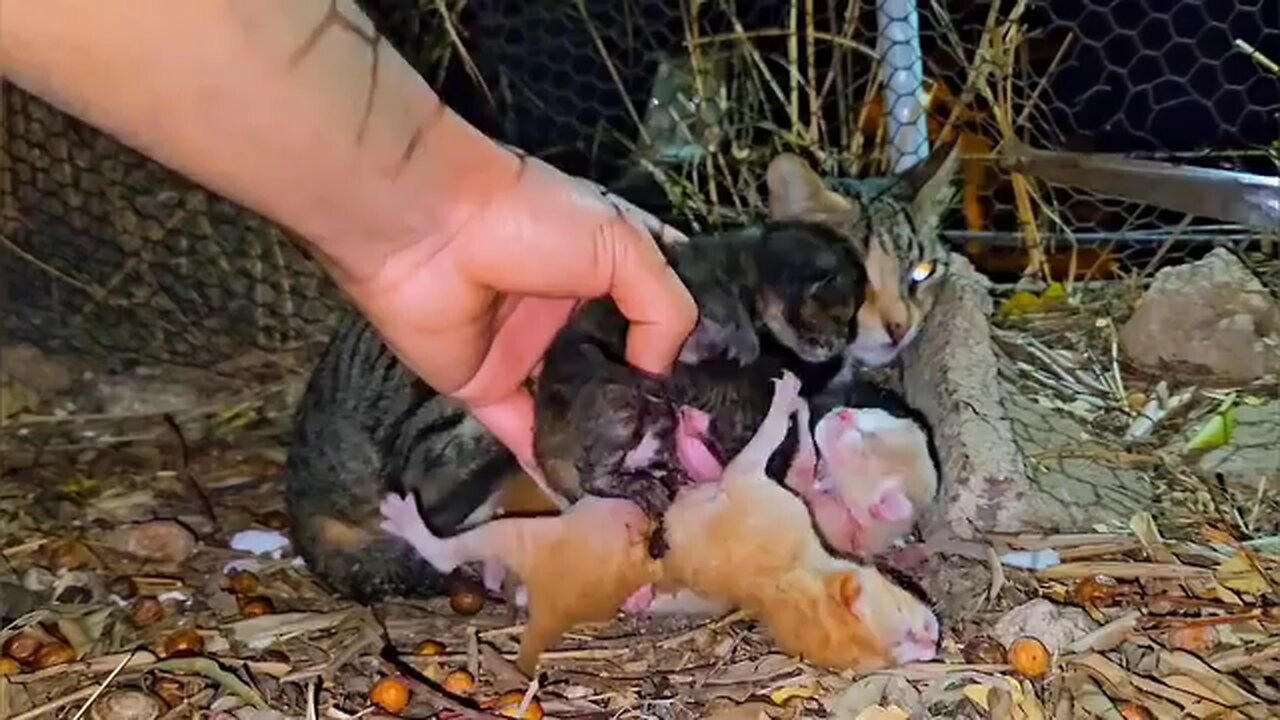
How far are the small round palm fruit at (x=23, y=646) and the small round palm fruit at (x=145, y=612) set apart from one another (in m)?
0.10

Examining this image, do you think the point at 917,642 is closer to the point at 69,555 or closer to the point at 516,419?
the point at 516,419

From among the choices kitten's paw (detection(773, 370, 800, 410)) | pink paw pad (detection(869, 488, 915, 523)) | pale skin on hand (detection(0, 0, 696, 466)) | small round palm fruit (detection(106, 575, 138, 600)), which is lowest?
small round palm fruit (detection(106, 575, 138, 600))

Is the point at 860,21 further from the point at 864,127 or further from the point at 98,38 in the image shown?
the point at 98,38

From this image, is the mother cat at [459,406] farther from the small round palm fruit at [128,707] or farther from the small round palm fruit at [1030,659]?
the small round palm fruit at [1030,659]

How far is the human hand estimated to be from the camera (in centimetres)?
121

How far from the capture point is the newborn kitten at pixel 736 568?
1.37 meters

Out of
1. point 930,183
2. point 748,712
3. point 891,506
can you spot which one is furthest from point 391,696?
point 930,183

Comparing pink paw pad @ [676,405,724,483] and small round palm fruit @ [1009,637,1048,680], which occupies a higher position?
pink paw pad @ [676,405,724,483]

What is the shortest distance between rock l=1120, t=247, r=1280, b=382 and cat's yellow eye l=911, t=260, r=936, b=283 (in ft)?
1.17

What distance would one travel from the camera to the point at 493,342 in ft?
4.73

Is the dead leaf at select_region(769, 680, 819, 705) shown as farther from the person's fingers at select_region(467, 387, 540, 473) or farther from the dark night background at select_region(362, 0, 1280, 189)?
the dark night background at select_region(362, 0, 1280, 189)

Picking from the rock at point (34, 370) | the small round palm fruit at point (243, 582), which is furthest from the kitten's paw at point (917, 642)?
the rock at point (34, 370)

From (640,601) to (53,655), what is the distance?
59cm

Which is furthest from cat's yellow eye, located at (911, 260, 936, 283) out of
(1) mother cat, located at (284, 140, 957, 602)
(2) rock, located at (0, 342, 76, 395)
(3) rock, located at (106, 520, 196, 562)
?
(2) rock, located at (0, 342, 76, 395)
